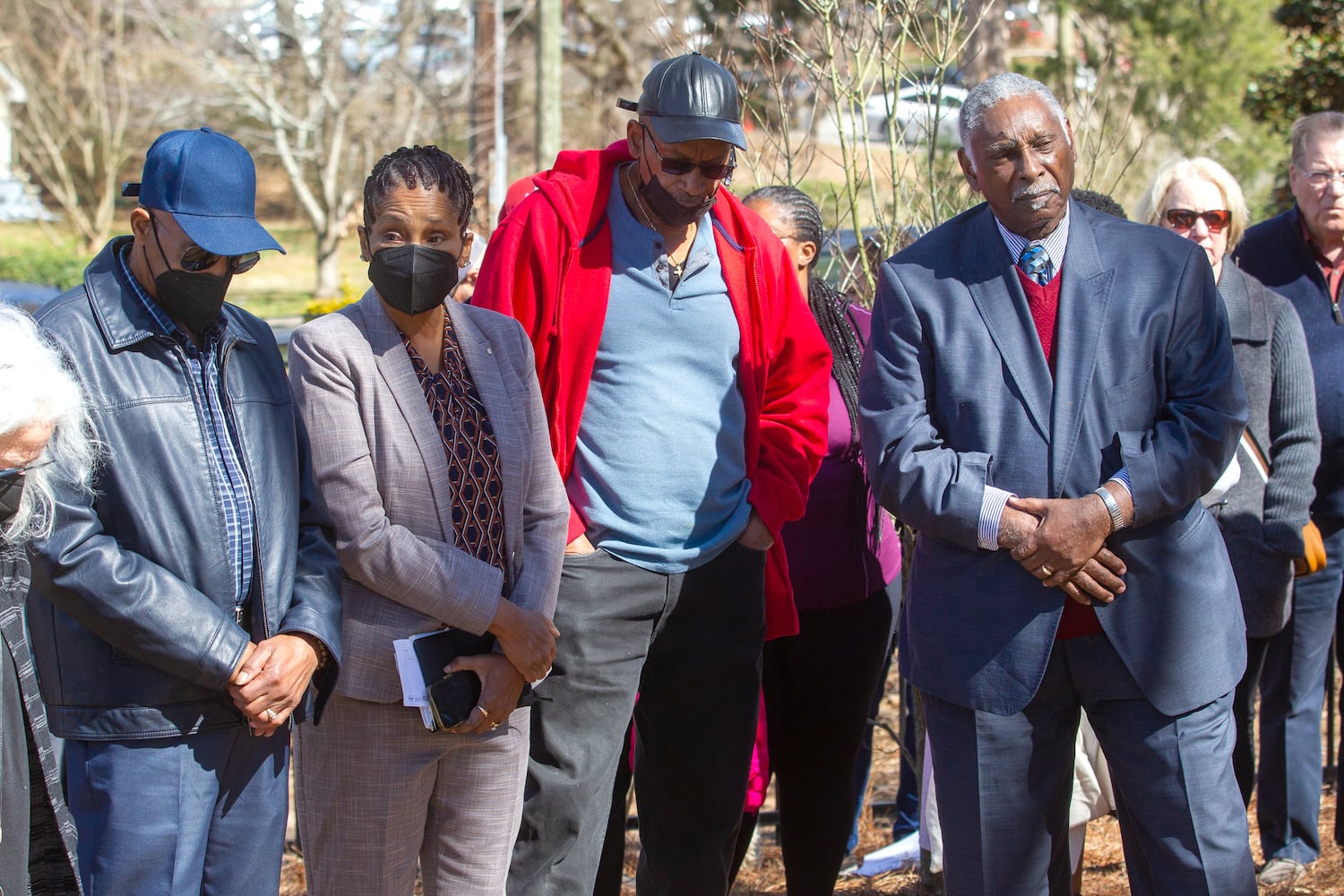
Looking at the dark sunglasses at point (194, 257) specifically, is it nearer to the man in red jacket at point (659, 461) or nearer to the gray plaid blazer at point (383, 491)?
the gray plaid blazer at point (383, 491)

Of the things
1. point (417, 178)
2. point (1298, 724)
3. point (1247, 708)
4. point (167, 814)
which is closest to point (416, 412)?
point (417, 178)

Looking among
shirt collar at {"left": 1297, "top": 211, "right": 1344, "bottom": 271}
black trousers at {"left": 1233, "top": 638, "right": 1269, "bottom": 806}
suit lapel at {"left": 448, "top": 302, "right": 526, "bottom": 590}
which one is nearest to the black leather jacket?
suit lapel at {"left": 448, "top": 302, "right": 526, "bottom": 590}

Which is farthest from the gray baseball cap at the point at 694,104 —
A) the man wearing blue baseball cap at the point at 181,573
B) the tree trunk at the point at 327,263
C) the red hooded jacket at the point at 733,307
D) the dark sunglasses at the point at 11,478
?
the tree trunk at the point at 327,263

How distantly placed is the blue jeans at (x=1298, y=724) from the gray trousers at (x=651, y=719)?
214 centimetres

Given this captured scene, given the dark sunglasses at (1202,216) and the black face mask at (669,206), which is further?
the dark sunglasses at (1202,216)

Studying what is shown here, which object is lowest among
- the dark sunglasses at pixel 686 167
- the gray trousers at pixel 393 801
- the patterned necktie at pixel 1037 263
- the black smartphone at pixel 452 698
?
the gray trousers at pixel 393 801

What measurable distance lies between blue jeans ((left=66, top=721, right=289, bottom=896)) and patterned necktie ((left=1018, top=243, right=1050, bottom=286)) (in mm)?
1894

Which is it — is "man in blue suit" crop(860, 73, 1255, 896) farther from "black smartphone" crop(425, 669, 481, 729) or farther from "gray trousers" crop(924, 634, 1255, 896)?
"black smartphone" crop(425, 669, 481, 729)

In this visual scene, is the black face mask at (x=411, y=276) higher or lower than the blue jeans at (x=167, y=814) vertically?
higher

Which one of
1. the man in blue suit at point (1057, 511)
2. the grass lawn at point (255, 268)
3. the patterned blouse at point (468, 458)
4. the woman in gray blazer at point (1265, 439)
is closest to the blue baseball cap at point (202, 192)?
the patterned blouse at point (468, 458)

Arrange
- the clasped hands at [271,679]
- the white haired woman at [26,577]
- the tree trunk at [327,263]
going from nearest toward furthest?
the white haired woman at [26,577], the clasped hands at [271,679], the tree trunk at [327,263]

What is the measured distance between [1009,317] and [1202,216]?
4.94 feet

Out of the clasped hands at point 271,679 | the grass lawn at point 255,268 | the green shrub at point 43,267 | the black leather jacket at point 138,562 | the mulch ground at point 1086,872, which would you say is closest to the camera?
the black leather jacket at point 138,562

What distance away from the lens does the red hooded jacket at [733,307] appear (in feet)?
10.2
